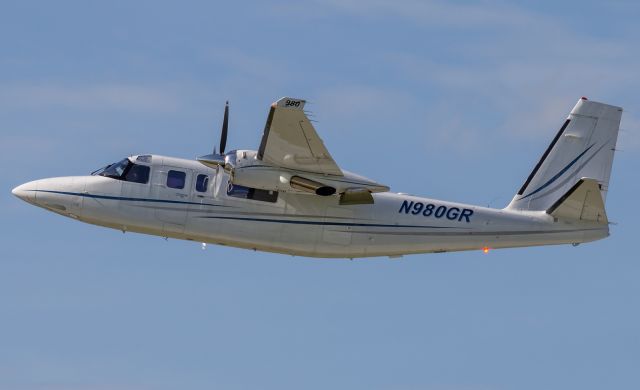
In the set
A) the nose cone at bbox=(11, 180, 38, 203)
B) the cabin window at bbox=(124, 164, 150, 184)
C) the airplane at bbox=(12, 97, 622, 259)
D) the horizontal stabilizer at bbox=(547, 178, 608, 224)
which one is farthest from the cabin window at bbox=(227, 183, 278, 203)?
the horizontal stabilizer at bbox=(547, 178, 608, 224)

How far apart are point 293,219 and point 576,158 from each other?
8651mm

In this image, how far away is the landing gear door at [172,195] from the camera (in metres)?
31.1

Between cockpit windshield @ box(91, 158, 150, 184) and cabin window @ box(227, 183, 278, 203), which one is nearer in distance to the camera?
cabin window @ box(227, 183, 278, 203)

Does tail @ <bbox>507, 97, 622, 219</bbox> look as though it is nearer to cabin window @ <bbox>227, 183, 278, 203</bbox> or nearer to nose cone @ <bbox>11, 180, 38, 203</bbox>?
cabin window @ <bbox>227, 183, 278, 203</bbox>

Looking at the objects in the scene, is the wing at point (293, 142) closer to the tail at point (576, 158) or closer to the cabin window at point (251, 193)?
the cabin window at point (251, 193)

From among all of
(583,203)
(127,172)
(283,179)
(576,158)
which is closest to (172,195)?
(127,172)

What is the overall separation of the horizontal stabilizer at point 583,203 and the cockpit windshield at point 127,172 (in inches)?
453

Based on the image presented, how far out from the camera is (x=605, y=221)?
31.4m

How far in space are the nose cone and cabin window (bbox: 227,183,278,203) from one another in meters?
5.69

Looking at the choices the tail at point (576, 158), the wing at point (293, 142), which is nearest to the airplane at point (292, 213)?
the wing at point (293, 142)

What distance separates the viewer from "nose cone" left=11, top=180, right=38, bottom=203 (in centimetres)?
3209

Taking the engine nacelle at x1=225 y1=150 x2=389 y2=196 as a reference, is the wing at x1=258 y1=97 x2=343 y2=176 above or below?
above

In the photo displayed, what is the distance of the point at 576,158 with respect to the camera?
33219mm

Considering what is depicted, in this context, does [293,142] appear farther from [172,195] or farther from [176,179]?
[172,195]
